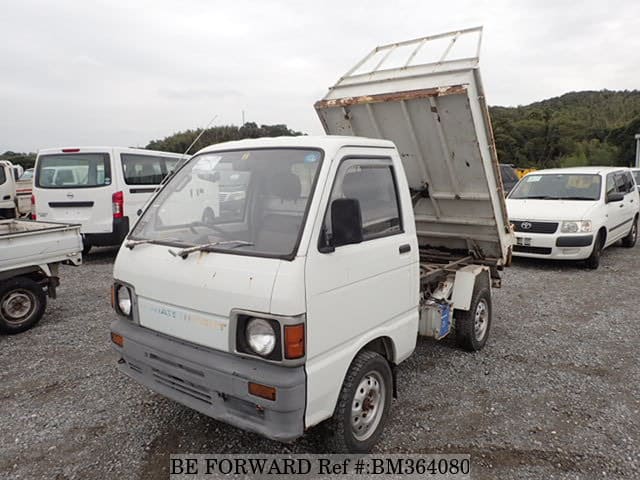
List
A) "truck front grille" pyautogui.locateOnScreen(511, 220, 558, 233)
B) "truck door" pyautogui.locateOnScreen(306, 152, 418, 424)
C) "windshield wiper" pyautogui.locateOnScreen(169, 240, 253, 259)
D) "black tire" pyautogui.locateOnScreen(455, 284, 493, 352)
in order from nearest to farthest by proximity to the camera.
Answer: "truck door" pyautogui.locateOnScreen(306, 152, 418, 424) < "windshield wiper" pyautogui.locateOnScreen(169, 240, 253, 259) < "black tire" pyautogui.locateOnScreen(455, 284, 493, 352) < "truck front grille" pyautogui.locateOnScreen(511, 220, 558, 233)

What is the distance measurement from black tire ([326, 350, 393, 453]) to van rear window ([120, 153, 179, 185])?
7.52 m

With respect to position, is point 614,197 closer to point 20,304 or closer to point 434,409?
point 434,409

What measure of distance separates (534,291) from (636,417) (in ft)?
12.1

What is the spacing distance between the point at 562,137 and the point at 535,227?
111 ft

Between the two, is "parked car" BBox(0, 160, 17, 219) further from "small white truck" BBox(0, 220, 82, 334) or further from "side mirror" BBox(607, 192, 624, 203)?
"side mirror" BBox(607, 192, 624, 203)

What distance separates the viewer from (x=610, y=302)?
637 cm

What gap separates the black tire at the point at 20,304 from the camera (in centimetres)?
495

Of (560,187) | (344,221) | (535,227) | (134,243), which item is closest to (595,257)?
(535,227)

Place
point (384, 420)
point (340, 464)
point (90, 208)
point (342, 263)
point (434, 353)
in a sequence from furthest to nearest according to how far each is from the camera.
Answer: point (90, 208) → point (434, 353) → point (384, 420) → point (340, 464) → point (342, 263)

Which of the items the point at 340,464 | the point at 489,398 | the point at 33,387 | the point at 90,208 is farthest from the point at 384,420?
the point at 90,208

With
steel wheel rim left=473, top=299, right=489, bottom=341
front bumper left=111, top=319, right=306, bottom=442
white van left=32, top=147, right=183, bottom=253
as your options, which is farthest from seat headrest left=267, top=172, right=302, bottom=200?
white van left=32, top=147, right=183, bottom=253

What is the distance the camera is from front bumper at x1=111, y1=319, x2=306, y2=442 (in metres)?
2.27

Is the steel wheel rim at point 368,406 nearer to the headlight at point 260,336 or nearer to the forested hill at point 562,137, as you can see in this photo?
the headlight at point 260,336

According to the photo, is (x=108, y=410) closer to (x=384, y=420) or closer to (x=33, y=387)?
(x=33, y=387)
